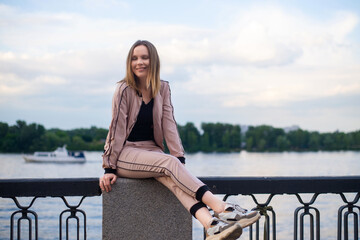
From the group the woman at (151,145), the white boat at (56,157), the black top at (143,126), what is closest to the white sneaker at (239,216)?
the woman at (151,145)

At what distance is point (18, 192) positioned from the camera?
11.3ft

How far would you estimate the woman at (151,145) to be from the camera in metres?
3.04

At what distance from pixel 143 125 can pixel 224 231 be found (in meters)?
1.20

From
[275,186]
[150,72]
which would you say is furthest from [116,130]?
[275,186]

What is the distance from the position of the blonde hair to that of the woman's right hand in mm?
785

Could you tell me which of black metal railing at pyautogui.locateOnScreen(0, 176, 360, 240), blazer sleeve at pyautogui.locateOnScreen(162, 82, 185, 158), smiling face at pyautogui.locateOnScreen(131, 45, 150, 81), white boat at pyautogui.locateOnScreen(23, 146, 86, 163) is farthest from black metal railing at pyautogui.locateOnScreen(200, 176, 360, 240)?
white boat at pyautogui.locateOnScreen(23, 146, 86, 163)

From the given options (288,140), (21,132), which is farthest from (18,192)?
(288,140)

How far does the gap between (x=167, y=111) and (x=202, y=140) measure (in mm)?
72344

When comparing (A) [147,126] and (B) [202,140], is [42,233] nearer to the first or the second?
(A) [147,126]

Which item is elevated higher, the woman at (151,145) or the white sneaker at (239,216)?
the woman at (151,145)

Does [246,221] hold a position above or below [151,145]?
below

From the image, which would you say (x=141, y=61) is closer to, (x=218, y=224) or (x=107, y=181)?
(x=107, y=181)

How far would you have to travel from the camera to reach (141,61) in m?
3.56

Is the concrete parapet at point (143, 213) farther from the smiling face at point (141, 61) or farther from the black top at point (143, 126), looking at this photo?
the smiling face at point (141, 61)
